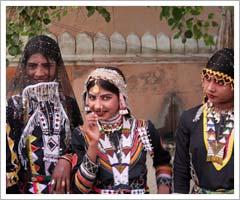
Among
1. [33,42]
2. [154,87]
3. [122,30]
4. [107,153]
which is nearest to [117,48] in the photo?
[122,30]

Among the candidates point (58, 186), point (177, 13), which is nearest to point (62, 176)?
point (58, 186)

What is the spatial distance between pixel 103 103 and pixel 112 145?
246 mm

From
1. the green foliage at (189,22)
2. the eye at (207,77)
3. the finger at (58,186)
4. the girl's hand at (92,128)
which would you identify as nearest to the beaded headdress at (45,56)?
the girl's hand at (92,128)

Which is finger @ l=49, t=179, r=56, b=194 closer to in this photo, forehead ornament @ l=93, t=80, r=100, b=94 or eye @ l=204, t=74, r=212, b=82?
forehead ornament @ l=93, t=80, r=100, b=94

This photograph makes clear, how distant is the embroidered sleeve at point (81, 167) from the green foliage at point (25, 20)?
2.47 ft

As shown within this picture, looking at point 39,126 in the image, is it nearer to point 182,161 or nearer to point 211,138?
point 182,161

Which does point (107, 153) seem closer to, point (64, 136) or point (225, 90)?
point (64, 136)

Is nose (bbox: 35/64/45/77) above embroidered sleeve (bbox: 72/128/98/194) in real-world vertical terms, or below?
above

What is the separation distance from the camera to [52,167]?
9.98 feet

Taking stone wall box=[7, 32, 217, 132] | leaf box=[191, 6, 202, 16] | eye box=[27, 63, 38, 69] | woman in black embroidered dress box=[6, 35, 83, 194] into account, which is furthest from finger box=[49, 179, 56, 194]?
leaf box=[191, 6, 202, 16]

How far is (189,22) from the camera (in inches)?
132

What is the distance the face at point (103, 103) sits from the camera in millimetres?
2883

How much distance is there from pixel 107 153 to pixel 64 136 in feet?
1.01

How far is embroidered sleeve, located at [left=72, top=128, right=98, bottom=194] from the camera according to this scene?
2.81 m
